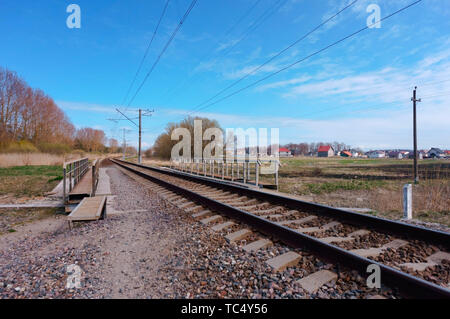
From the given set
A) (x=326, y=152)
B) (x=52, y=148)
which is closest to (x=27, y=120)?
(x=52, y=148)

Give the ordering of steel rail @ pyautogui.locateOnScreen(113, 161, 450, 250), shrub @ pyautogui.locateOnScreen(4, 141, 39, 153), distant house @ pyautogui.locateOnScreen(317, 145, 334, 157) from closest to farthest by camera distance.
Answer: steel rail @ pyautogui.locateOnScreen(113, 161, 450, 250) < shrub @ pyautogui.locateOnScreen(4, 141, 39, 153) < distant house @ pyautogui.locateOnScreen(317, 145, 334, 157)

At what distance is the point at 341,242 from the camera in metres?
4.01

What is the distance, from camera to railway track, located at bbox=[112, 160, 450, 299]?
2758 millimetres

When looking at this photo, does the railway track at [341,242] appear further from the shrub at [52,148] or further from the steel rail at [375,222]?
the shrub at [52,148]

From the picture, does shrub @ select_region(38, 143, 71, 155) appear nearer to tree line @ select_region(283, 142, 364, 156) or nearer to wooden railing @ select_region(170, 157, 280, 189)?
wooden railing @ select_region(170, 157, 280, 189)

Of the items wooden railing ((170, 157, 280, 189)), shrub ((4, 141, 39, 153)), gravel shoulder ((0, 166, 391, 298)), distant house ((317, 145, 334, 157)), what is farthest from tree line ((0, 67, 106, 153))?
distant house ((317, 145, 334, 157))

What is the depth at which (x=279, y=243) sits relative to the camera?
4.01m

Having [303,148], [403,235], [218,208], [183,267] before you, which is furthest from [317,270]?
[303,148]

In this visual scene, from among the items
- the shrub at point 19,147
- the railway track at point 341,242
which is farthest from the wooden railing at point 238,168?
the shrub at point 19,147

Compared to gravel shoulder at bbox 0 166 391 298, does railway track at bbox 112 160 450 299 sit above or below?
above

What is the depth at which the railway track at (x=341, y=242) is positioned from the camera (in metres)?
2.76

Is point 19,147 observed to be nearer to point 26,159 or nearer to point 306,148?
point 26,159

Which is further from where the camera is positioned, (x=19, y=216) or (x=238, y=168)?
(x=238, y=168)

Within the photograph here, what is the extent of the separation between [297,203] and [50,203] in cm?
848
